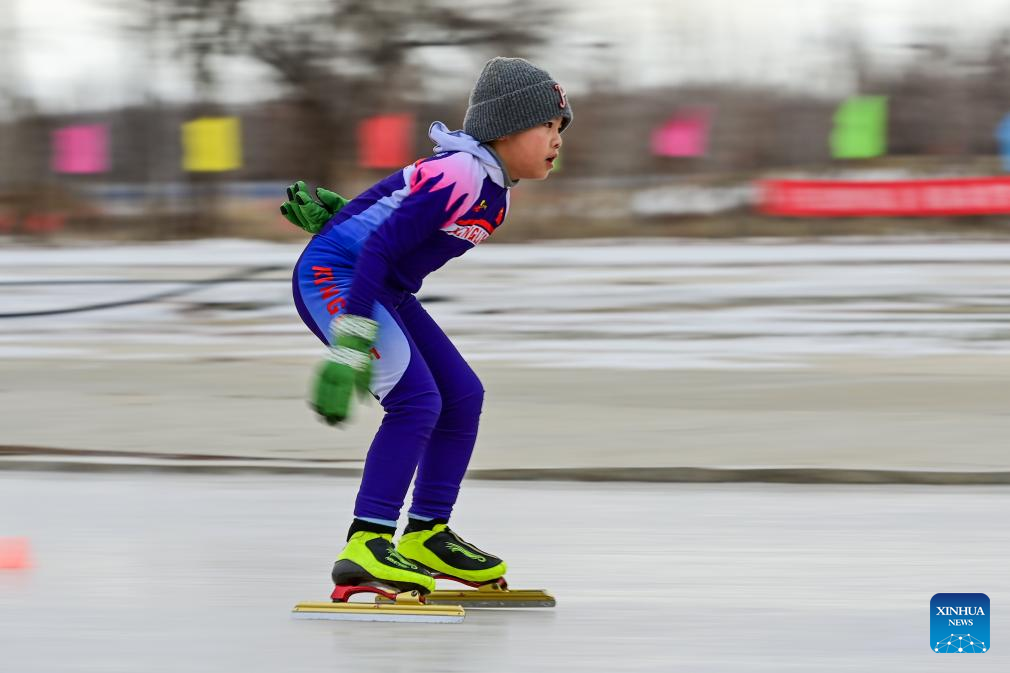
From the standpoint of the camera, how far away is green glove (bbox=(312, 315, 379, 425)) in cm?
385

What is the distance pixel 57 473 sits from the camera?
6.52 metres

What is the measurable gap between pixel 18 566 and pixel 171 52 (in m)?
23.9

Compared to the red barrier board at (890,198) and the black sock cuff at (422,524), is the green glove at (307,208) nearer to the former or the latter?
the black sock cuff at (422,524)

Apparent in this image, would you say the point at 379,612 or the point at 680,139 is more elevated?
the point at 680,139

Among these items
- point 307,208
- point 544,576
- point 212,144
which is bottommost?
point 544,576

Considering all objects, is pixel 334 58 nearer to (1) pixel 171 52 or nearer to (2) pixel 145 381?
(1) pixel 171 52

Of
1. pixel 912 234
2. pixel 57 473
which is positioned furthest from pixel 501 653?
pixel 912 234

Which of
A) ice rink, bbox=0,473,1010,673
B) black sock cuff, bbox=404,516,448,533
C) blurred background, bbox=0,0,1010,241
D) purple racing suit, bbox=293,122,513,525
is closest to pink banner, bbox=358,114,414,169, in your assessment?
blurred background, bbox=0,0,1010,241

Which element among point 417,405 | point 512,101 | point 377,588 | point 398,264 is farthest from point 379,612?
point 512,101


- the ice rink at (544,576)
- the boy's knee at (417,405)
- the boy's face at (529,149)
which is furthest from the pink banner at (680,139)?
the boy's knee at (417,405)

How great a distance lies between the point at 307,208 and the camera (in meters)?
4.42

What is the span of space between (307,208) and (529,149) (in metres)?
0.68

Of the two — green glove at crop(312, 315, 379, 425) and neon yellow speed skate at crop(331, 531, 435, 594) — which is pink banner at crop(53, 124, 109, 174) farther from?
green glove at crop(312, 315, 379, 425)

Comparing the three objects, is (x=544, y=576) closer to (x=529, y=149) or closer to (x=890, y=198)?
(x=529, y=149)
